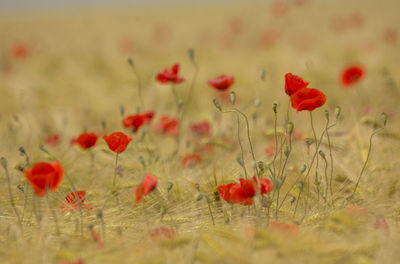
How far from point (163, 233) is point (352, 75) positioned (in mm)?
1109

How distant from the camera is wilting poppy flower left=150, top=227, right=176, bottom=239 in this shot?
85cm

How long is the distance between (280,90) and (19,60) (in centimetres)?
252

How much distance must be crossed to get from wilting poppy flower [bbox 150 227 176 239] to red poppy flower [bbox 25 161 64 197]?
10.2 inches

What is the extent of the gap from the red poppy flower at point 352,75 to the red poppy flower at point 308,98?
0.67m

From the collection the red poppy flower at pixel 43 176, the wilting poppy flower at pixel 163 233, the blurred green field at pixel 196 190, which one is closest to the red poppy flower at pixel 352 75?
the blurred green field at pixel 196 190

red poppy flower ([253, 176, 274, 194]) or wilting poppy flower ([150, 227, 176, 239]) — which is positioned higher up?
red poppy flower ([253, 176, 274, 194])

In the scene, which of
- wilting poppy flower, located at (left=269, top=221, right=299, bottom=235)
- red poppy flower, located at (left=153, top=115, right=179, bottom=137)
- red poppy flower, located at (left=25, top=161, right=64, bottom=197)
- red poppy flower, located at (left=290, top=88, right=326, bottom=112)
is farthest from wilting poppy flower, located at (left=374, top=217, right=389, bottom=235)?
red poppy flower, located at (left=153, top=115, right=179, bottom=137)

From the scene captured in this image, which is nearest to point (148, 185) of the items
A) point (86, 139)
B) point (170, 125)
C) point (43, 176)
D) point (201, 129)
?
point (43, 176)

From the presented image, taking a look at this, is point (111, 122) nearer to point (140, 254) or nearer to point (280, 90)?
point (280, 90)

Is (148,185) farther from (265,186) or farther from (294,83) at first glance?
(294,83)

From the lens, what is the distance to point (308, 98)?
1021 millimetres

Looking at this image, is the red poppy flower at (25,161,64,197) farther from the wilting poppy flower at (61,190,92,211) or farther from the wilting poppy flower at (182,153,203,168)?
the wilting poppy flower at (182,153,203,168)

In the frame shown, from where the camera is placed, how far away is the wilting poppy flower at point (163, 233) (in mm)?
846

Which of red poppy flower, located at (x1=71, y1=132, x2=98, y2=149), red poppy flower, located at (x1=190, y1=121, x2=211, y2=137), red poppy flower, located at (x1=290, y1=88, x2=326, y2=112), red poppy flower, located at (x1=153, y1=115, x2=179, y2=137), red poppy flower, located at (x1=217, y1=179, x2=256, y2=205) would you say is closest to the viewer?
red poppy flower, located at (x1=217, y1=179, x2=256, y2=205)
